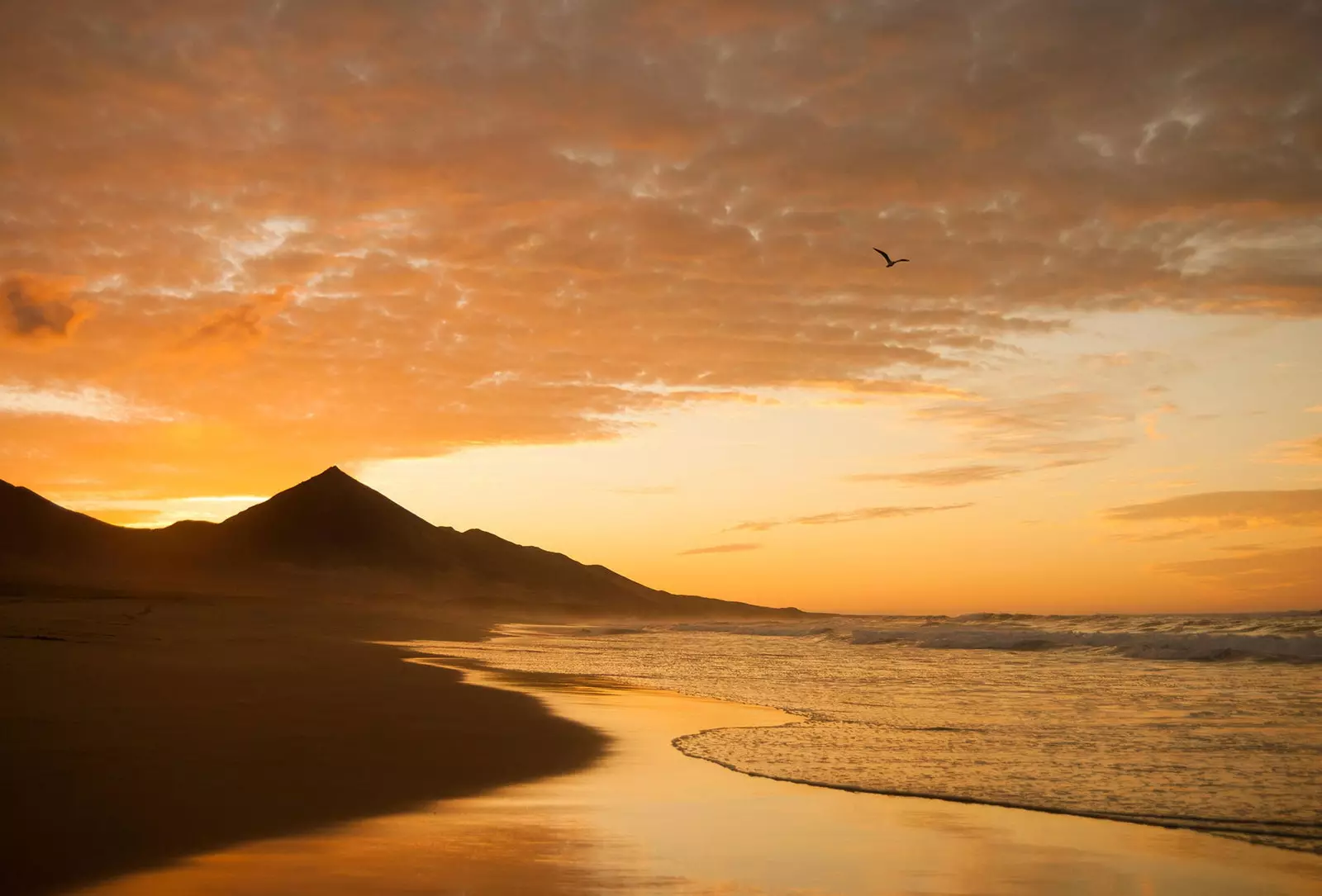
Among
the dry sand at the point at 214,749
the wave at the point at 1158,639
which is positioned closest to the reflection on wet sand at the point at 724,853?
the dry sand at the point at 214,749

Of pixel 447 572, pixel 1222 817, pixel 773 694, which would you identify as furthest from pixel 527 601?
pixel 1222 817

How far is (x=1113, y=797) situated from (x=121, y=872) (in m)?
8.07

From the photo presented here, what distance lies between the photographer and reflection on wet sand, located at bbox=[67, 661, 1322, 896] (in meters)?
6.31

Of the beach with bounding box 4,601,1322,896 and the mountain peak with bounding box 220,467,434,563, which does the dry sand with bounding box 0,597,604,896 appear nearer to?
the beach with bounding box 4,601,1322,896

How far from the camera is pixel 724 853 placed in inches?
282

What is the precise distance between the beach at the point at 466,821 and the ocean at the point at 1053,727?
0.75 m

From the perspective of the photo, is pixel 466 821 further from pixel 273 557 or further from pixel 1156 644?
pixel 273 557

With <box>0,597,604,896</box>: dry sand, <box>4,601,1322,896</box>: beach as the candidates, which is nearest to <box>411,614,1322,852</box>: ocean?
<box>4,601,1322,896</box>: beach

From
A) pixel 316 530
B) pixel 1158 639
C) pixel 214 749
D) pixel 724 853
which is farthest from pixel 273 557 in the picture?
pixel 724 853

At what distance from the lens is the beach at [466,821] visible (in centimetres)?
643

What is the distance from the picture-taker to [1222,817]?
8.29m

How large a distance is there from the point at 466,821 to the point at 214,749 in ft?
12.3

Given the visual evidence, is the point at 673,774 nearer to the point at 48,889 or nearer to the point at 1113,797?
the point at 1113,797

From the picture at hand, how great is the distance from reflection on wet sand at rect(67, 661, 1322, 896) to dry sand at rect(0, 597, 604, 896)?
58cm
